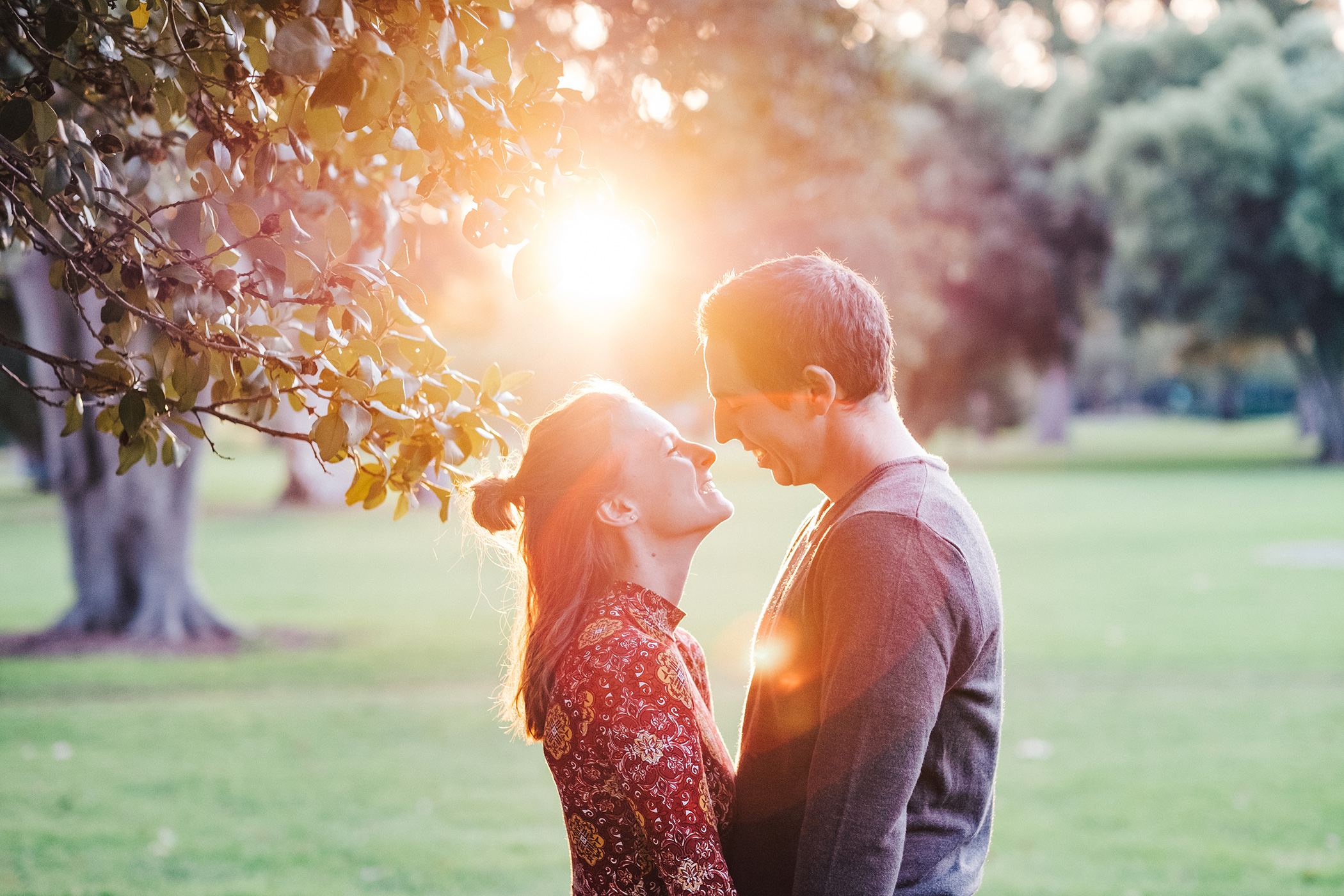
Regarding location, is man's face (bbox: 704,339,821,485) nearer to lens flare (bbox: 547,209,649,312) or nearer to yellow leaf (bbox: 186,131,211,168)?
lens flare (bbox: 547,209,649,312)

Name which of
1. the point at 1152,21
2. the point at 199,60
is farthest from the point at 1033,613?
the point at 1152,21

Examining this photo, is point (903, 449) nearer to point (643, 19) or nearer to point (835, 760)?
point (835, 760)

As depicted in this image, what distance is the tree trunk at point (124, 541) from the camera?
12672mm

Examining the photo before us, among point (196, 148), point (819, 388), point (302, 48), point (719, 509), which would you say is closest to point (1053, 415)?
point (719, 509)

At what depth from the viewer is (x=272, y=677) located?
36.1 ft

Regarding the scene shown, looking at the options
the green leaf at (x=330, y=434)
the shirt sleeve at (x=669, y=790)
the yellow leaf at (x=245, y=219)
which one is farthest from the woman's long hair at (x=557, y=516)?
the yellow leaf at (x=245, y=219)

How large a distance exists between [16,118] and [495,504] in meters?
1.22

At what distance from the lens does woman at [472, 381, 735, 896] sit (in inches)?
84.9

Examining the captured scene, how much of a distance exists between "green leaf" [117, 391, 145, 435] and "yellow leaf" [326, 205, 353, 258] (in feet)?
1.73

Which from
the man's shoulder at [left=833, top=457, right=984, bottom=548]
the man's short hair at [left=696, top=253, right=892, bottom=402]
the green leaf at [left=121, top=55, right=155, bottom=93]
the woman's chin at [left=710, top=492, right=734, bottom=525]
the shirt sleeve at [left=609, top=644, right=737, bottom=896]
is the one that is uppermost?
the green leaf at [left=121, top=55, right=155, bottom=93]

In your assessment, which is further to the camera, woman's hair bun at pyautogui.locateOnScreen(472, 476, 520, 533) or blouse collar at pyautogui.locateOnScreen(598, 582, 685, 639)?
woman's hair bun at pyautogui.locateOnScreen(472, 476, 520, 533)

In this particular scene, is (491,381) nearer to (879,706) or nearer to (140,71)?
(140,71)

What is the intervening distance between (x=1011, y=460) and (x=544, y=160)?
45.5m

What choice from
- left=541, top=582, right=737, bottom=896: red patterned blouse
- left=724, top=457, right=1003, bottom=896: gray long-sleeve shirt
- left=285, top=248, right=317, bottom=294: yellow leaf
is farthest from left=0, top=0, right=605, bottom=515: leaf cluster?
left=724, top=457, right=1003, bottom=896: gray long-sleeve shirt
